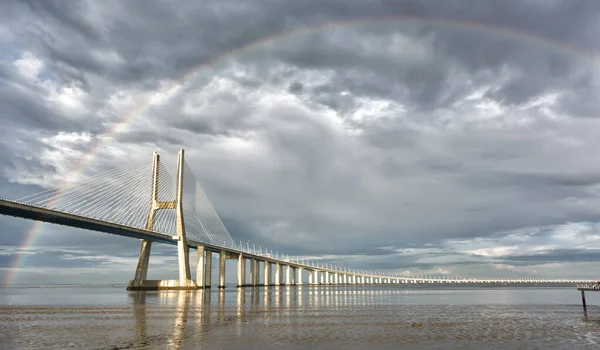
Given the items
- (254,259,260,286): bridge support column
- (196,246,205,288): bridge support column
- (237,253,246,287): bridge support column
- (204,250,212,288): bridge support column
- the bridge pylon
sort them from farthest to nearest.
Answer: (254,259,260,286): bridge support column
(237,253,246,287): bridge support column
(204,250,212,288): bridge support column
(196,246,205,288): bridge support column
the bridge pylon

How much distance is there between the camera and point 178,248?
112m

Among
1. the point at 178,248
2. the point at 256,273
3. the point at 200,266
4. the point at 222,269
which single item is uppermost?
the point at 178,248

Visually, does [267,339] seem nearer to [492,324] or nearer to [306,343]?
[306,343]

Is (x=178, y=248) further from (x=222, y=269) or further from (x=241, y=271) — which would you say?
(x=241, y=271)

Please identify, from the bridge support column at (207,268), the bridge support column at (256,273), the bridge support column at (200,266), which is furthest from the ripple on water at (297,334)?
the bridge support column at (256,273)

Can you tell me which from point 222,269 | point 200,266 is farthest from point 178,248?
point 222,269

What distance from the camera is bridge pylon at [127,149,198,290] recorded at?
111875 mm

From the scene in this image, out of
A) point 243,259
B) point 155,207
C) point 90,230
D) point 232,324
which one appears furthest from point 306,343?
point 243,259

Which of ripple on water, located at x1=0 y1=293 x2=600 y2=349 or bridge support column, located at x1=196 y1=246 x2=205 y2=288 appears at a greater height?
bridge support column, located at x1=196 y1=246 x2=205 y2=288

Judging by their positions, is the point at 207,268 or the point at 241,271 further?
the point at 241,271

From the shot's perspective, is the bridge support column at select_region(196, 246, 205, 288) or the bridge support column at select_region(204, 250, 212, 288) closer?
the bridge support column at select_region(196, 246, 205, 288)

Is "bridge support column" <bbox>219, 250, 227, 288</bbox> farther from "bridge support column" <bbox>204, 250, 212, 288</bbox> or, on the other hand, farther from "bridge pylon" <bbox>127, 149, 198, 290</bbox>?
"bridge pylon" <bbox>127, 149, 198, 290</bbox>

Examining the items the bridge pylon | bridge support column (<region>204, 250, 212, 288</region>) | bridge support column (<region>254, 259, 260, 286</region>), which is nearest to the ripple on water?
the bridge pylon

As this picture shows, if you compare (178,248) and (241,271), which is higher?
(178,248)
